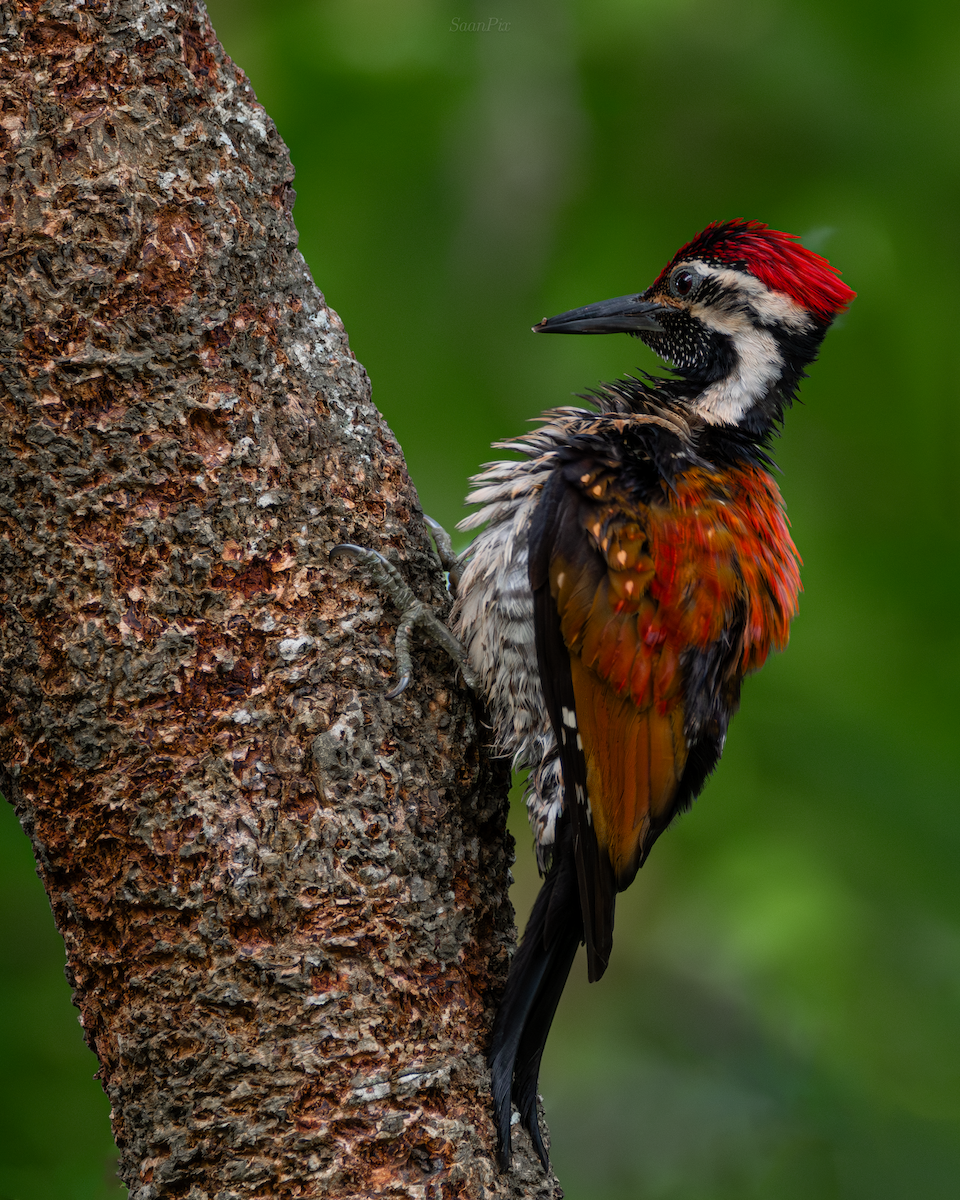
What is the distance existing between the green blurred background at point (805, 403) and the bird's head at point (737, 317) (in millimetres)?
404

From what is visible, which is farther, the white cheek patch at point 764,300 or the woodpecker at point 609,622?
the white cheek patch at point 764,300

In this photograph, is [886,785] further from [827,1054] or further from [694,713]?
[694,713]

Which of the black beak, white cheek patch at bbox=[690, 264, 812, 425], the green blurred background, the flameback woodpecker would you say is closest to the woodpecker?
the flameback woodpecker

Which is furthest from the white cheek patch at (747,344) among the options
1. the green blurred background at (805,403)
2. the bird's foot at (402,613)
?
A: the bird's foot at (402,613)

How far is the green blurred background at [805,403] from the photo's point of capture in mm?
3160

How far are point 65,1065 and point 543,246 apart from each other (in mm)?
2506

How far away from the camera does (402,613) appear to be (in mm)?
1933

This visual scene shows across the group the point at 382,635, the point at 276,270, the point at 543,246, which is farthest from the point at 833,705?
the point at 276,270

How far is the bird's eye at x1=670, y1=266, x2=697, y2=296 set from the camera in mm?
2766

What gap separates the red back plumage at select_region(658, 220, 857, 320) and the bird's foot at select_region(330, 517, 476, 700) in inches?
49.9

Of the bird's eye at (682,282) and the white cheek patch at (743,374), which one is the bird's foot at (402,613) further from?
the bird's eye at (682,282)

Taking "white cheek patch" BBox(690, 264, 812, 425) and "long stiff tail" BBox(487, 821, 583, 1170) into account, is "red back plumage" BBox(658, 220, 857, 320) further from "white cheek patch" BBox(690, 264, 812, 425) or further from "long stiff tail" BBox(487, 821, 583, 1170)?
"long stiff tail" BBox(487, 821, 583, 1170)

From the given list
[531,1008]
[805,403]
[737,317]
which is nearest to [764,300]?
[737,317]

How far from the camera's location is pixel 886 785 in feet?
10.7
